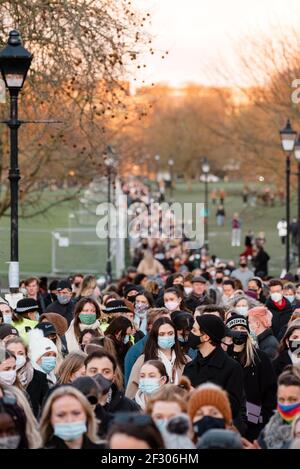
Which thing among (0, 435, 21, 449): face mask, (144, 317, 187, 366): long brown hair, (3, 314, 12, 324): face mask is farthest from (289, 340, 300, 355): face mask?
(0, 435, 21, 449): face mask

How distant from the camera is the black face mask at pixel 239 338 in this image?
1076 centimetres

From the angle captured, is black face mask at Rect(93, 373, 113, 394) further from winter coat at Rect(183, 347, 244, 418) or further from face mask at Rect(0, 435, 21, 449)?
face mask at Rect(0, 435, 21, 449)

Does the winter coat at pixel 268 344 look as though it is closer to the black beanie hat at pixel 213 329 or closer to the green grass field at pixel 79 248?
the black beanie hat at pixel 213 329

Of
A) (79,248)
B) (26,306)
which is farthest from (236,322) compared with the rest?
(79,248)

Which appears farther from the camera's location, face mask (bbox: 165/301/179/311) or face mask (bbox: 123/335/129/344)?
face mask (bbox: 165/301/179/311)

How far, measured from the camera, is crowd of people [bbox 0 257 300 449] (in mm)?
7281

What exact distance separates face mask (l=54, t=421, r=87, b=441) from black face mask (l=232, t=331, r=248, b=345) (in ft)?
11.8

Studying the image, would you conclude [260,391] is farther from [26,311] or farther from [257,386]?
[26,311]

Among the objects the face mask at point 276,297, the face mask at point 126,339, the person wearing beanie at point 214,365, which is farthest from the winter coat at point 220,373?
the face mask at point 276,297

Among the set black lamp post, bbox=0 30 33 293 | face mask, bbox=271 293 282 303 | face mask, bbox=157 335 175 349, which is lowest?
face mask, bbox=157 335 175 349

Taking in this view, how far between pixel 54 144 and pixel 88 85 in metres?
8.25

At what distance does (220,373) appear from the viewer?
9.77 meters

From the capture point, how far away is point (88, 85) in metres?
23.8

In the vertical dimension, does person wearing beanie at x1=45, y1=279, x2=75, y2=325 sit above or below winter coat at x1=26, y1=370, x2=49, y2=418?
above
